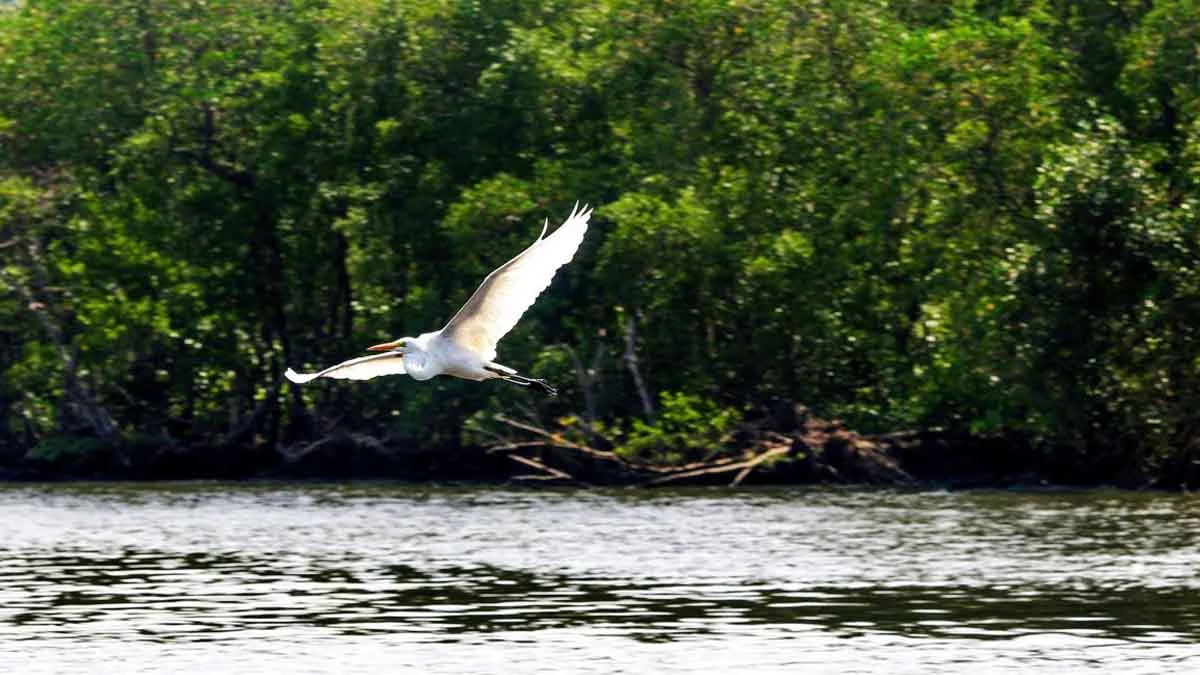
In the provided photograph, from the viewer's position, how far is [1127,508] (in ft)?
114

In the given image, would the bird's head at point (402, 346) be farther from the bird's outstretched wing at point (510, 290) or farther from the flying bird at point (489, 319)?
the bird's outstretched wing at point (510, 290)

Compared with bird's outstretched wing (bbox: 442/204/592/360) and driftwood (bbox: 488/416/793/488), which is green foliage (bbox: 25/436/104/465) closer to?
driftwood (bbox: 488/416/793/488)

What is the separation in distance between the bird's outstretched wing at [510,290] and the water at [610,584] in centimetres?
257

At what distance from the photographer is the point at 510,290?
18438 millimetres

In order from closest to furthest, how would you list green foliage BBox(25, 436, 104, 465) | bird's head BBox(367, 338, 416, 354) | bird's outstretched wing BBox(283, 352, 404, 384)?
bird's head BBox(367, 338, 416, 354)
bird's outstretched wing BBox(283, 352, 404, 384)
green foliage BBox(25, 436, 104, 465)

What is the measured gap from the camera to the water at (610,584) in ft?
63.4

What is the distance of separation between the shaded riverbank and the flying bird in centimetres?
2132

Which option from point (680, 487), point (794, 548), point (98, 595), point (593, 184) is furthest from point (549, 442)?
point (98, 595)

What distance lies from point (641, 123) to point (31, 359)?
12.8m

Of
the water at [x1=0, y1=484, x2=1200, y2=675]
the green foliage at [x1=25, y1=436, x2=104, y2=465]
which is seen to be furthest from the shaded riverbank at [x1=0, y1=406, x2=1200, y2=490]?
the water at [x1=0, y1=484, x2=1200, y2=675]

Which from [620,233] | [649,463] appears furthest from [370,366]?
[620,233]

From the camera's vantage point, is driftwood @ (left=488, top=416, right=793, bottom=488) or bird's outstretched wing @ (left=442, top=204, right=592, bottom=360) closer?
bird's outstretched wing @ (left=442, top=204, right=592, bottom=360)

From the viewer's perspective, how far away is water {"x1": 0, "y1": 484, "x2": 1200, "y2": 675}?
1931 centimetres

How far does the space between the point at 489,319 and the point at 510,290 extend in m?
0.32
